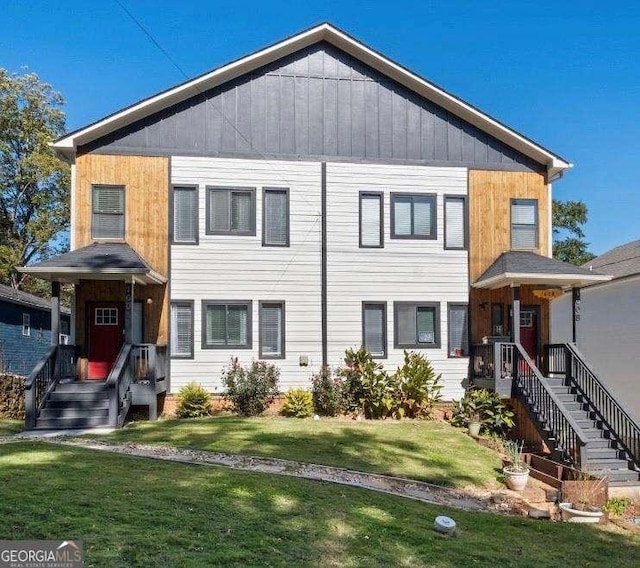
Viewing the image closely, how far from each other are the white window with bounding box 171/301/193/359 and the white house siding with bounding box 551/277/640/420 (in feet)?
36.4

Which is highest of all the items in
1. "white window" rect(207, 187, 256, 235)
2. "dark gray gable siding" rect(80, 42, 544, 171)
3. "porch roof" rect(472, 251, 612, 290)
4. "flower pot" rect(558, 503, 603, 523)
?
"dark gray gable siding" rect(80, 42, 544, 171)

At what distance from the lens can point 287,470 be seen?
927 cm

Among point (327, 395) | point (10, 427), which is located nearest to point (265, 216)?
point (327, 395)

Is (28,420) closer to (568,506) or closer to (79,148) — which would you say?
(79,148)

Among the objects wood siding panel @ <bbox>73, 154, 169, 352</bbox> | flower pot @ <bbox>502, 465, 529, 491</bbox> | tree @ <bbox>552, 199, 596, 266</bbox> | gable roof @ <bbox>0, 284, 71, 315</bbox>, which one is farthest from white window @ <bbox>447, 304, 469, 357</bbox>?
tree @ <bbox>552, 199, 596, 266</bbox>

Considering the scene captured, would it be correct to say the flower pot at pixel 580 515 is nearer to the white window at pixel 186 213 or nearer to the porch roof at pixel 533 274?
the porch roof at pixel 533 274

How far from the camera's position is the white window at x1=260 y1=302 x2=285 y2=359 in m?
15.5

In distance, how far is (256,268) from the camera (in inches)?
613

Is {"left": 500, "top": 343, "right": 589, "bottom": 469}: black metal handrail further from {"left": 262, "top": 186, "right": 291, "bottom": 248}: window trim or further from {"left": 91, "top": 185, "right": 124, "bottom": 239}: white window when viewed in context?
{"left": 91, "top": 185, "right": 124, "bottom": 239}: white window

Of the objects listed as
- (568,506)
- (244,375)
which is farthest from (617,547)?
(244,375)

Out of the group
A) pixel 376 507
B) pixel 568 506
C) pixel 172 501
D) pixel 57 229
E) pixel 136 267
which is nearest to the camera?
pixel 172 501

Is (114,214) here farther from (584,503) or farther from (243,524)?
(584,503)

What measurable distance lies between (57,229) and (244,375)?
23.0 metres

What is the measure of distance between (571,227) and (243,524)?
40.1m
